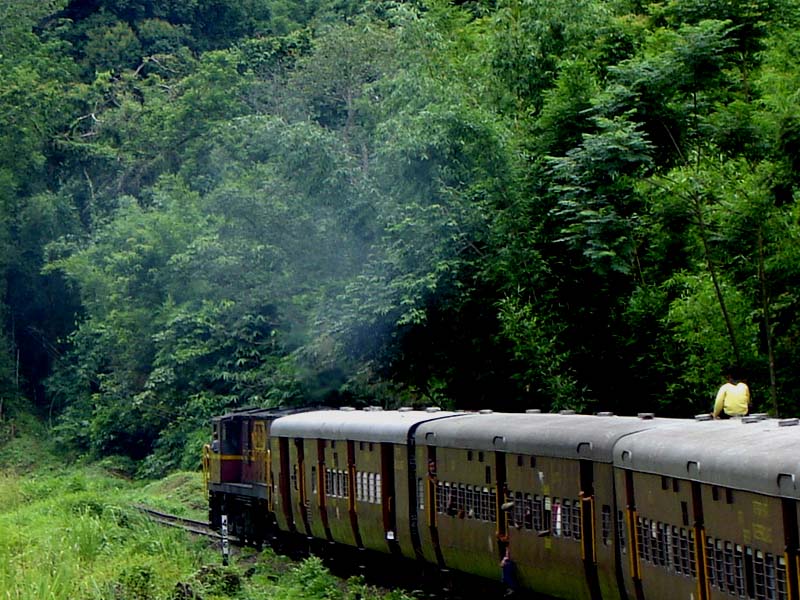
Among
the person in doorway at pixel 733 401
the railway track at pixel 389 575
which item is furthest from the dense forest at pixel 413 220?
the railway track at pixel 389 575

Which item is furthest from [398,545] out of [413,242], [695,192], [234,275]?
[234,275]

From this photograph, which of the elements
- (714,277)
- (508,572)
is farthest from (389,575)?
(714,277)

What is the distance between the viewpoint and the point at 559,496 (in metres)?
11.4

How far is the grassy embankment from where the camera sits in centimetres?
1370

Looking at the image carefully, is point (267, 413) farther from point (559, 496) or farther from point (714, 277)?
point (559, 496)

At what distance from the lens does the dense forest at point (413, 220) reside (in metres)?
18.6

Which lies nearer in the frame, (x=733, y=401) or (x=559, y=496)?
(x=559, y=496)

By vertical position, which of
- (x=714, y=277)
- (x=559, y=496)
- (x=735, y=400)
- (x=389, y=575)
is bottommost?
(x=389, y=575)

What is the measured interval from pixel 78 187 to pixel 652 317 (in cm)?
2975

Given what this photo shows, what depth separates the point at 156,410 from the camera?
36406 millimetres

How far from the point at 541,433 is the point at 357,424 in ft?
16.5

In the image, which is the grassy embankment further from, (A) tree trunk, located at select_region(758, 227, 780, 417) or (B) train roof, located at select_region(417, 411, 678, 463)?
(A) tree trunk, located at select_region(758, 227, 780, 417)

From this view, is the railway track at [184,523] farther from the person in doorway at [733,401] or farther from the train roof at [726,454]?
the train roof at [726,454]

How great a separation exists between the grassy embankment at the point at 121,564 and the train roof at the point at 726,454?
544 cm
